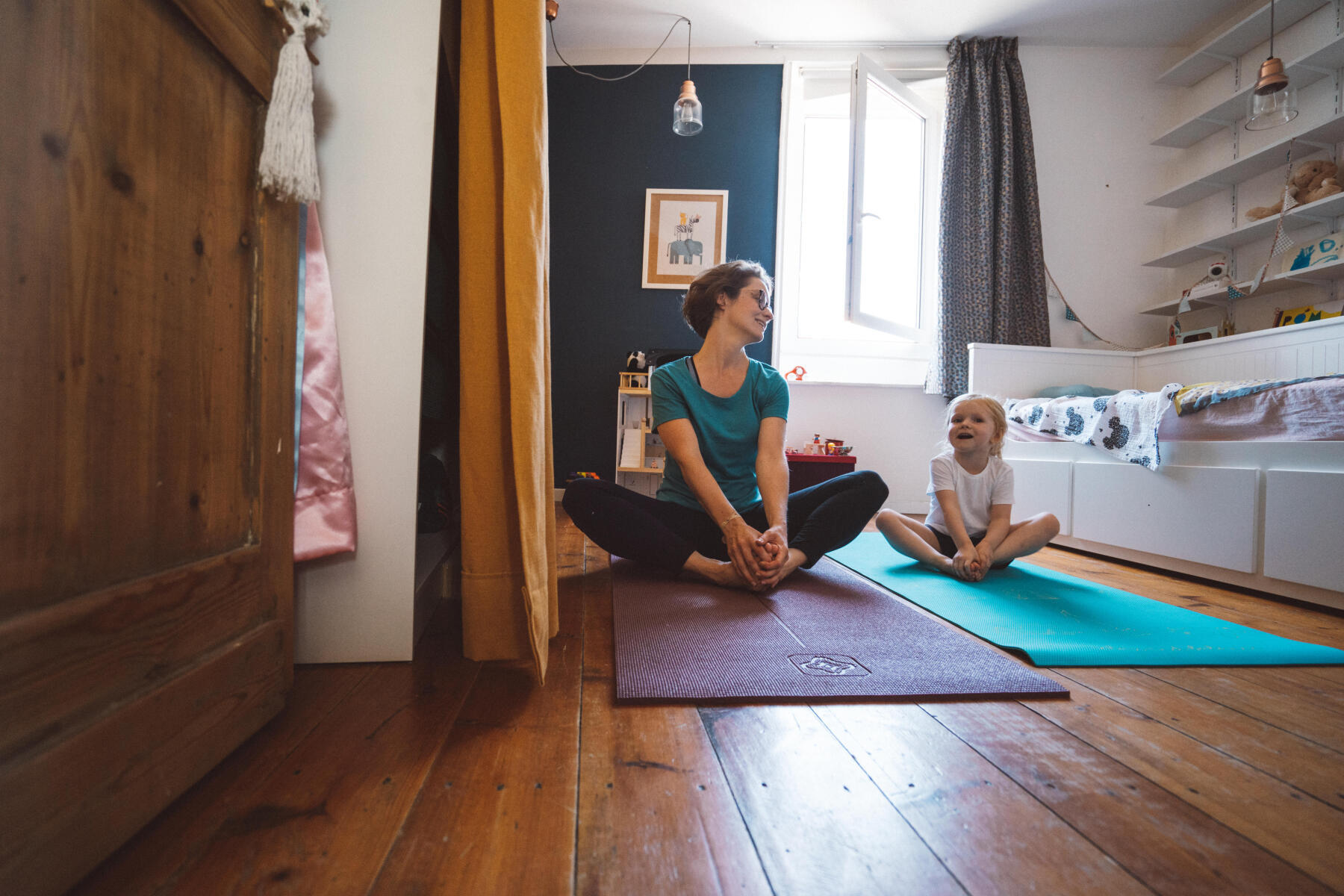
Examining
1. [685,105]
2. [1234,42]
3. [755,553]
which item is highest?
[1234,42]

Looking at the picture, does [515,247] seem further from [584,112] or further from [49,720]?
[584,112]

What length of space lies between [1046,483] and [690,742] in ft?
7.45

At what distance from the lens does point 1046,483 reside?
7.91ft

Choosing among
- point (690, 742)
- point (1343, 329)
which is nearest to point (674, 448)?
point (690, 742)

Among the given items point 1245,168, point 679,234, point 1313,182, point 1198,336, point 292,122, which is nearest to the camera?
point 292,122

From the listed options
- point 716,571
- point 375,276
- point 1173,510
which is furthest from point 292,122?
point 1173,510

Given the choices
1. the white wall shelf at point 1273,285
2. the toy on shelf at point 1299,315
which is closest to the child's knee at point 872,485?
the toy on shelf at point 1299,315

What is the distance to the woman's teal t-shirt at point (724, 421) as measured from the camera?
1640 millimetres

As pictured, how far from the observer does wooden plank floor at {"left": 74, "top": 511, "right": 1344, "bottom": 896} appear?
1.59 feet

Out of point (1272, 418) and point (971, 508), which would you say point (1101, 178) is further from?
point (971, 508)

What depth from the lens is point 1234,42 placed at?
2939 millimetres

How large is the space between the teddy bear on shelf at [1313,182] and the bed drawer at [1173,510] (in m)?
1.68

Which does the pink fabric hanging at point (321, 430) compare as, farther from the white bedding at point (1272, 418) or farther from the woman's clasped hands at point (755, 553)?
the white bedding at point (1272, 418)

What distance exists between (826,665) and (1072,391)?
2.59 m
